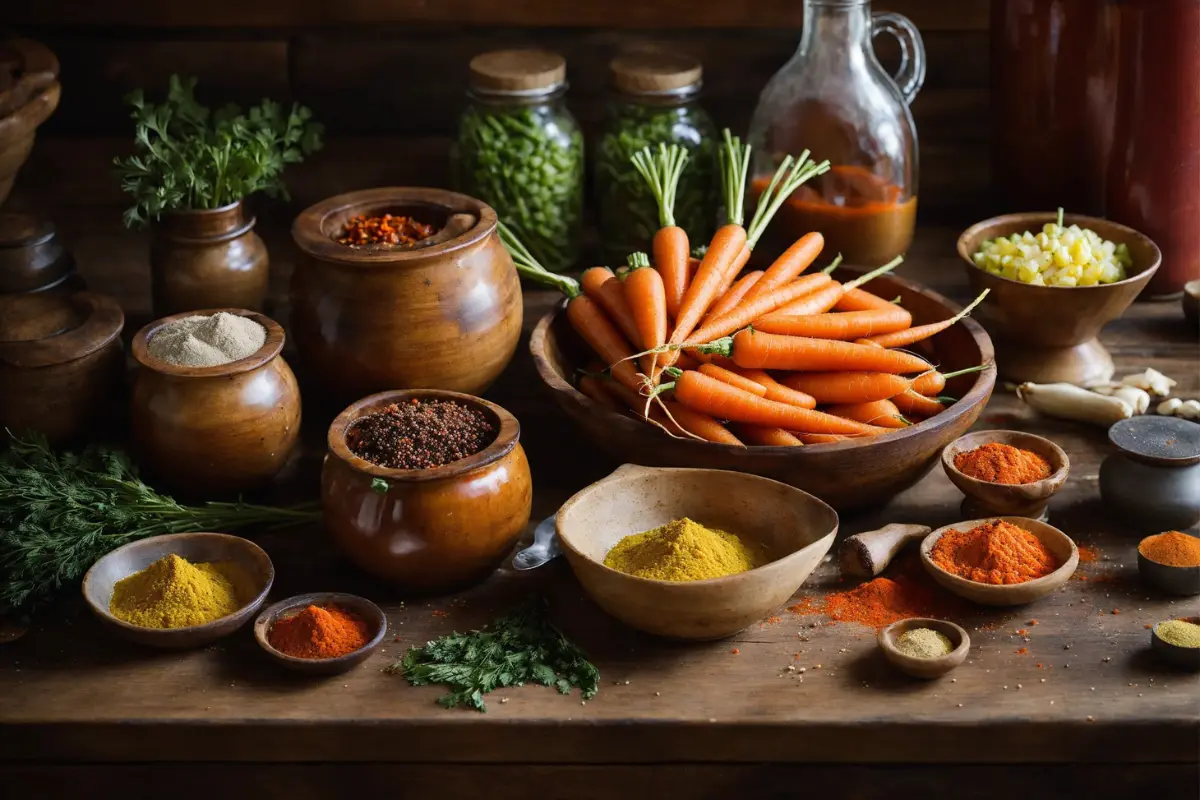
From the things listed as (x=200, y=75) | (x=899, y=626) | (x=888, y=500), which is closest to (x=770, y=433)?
(x=888, y=500)

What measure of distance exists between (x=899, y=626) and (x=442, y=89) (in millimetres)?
1158

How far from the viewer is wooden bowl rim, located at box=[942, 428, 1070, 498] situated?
48.9 inches

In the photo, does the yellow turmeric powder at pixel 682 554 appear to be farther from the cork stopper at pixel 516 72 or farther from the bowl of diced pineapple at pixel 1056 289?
the cork stopper at pixel 516 72

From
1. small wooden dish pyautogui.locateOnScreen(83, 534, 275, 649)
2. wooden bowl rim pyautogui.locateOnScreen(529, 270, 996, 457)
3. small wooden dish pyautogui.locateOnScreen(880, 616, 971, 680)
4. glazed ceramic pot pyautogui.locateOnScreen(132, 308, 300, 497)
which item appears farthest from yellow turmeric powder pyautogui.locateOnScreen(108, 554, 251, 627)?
small wooden dish pyautogui.locateOnScreen(880, 616, 971, 680)

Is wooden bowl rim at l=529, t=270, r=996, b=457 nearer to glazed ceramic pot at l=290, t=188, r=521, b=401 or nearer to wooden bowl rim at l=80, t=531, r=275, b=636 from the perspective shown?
glazed ceramic pot at l=290, t=188, r=521, b=401

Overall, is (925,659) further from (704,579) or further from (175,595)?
(175,595)

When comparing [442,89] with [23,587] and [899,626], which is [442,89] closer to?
[23,587]

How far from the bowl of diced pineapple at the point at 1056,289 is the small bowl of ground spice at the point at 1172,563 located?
353mm

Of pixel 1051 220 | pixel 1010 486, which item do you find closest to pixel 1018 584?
pixel 1010 486

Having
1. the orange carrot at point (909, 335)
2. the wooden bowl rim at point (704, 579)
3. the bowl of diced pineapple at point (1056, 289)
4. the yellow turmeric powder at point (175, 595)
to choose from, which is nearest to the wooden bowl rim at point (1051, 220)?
the bowl of diced pineapple at point (1056, 289)

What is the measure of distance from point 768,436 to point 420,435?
36 centimetres

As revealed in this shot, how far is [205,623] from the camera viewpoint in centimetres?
112

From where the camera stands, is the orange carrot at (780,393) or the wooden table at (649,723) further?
the orange carrot at (780,393)

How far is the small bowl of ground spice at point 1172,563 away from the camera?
3.85 ft
